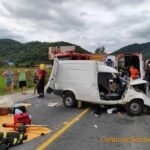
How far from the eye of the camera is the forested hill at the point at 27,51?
75719 millimetres

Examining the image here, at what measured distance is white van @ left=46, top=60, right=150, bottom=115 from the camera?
41.0 feet

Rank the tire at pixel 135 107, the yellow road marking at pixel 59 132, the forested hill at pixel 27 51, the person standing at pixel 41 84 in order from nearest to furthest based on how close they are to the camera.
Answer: the yellow road marking at pixel 59 132 → the tire at pixel 135 107 → the person standing at pixel 41 84 → the forested hill at pixel 27 51

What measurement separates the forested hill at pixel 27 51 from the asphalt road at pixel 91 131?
177 ft

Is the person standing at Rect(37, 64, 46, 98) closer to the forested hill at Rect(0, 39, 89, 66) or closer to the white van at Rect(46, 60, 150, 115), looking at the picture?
the white van at Rect(46, 60, 150, 115)

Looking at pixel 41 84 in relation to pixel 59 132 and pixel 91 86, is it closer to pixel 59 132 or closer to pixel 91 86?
pixel 91 86

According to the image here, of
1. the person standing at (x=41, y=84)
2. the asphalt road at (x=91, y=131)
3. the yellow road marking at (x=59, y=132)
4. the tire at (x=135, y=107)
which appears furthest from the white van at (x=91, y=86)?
the person standing at (x=41, y=84)

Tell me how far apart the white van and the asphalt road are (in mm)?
480

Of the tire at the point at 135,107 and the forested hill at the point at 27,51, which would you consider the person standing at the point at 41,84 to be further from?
the forested hill at the point at 27,51

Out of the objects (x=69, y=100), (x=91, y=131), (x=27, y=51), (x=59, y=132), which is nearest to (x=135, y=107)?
(x=69, y=100)

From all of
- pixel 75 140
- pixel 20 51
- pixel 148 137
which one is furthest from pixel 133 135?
pixel 20 51

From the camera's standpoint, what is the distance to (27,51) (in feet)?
283

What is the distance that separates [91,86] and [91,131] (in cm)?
407

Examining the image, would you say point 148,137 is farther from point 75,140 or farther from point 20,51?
point 20,51

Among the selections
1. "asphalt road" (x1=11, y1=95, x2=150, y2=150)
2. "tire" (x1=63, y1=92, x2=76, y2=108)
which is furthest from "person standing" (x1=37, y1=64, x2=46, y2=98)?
"asphalt road" (x1=11, y1=95, x2=150, y2=150)
